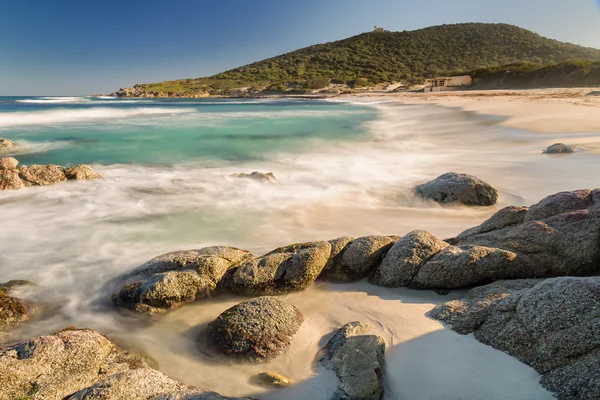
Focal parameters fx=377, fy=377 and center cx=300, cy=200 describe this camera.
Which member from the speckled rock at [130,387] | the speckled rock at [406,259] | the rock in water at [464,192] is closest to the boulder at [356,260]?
the speckled rock at [406,259]

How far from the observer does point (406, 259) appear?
4180mm

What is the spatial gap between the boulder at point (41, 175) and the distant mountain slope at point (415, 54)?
75407mm

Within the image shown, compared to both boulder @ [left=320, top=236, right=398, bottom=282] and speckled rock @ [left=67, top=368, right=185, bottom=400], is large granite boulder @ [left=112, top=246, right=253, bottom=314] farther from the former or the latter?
speckled rock @ [left=67, top=368, right=185, bottom=400]

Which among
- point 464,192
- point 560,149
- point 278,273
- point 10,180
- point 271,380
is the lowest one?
point 271,380

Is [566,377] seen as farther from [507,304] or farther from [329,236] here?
[329,236]

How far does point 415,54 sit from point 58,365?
109808mm

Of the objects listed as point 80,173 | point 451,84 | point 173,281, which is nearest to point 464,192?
point 173,281

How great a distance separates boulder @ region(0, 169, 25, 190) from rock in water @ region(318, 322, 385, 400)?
31.1 ft

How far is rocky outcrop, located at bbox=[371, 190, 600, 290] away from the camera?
3.82 metres

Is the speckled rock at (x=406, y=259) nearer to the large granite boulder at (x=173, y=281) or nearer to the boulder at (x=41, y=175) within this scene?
the large granite boulder at (x=173, y=281)

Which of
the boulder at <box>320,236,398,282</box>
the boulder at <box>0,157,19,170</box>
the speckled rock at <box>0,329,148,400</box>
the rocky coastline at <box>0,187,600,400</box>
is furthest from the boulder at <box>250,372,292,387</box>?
the boulder at <box>0,157,19,170</box>

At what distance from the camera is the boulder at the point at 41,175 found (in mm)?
9594

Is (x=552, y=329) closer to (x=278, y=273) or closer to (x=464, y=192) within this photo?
(x=278, y=273)

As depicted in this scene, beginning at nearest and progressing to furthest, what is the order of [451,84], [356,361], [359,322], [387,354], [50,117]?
1. [356,361]
2. [387,354]
3. [359,322]
4. [50,117]
5. [451,84]
